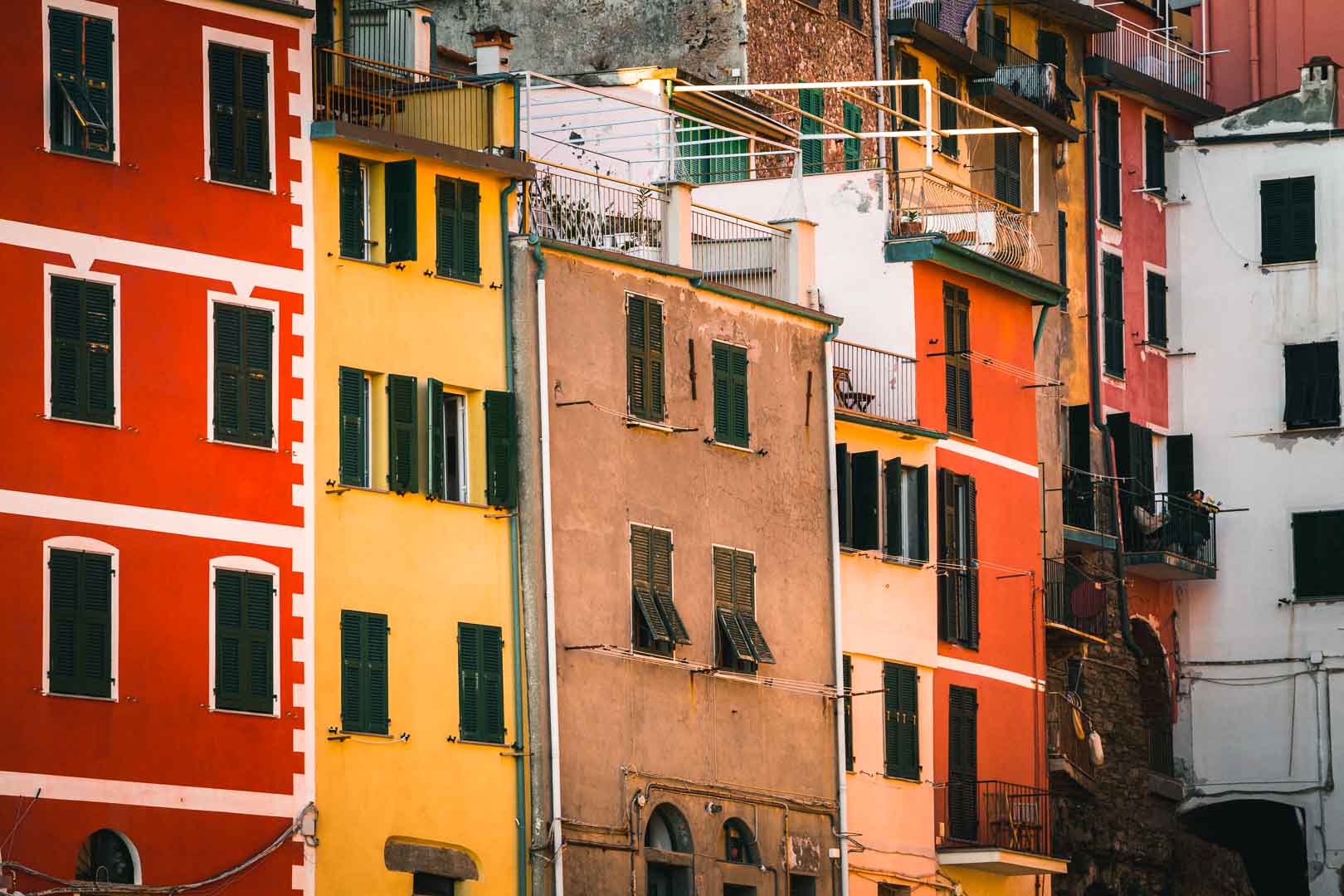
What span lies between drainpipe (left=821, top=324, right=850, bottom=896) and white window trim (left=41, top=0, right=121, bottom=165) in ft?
44.9

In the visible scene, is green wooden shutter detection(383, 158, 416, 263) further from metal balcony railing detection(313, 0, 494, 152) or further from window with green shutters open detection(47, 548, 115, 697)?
window with green shutters open detection(47, 548, 115, 697)

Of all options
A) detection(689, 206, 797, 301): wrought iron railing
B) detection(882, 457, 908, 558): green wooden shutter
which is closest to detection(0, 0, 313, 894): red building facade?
detection(689, 206, 797, 301): wrought iron railing

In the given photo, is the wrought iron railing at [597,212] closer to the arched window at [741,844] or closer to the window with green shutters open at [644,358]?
the window with green shutters open at [644,358]

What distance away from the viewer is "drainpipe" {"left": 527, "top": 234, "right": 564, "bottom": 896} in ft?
137

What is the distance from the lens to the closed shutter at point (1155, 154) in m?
67.1

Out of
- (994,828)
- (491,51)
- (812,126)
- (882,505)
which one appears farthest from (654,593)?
(812,126)

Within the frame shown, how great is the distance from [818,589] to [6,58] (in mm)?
15402

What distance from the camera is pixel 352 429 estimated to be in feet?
132

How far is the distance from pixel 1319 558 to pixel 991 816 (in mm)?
14867

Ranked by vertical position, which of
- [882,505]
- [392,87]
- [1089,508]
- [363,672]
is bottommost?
[363,672]

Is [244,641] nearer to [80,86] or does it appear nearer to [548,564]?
[548,564]

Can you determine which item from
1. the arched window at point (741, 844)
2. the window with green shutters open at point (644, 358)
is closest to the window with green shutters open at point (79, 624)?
the window with green shutters open at point (644, 358)

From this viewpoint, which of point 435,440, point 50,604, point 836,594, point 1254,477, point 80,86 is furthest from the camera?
point 1254,477

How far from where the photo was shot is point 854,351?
51.4 m
